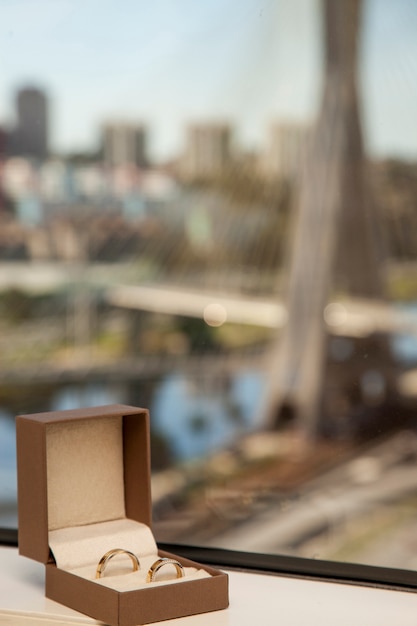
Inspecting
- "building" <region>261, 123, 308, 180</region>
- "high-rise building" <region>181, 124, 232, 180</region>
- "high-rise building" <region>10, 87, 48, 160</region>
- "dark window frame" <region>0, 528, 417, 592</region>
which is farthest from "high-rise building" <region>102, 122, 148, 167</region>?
"dark window frame" <region>0, 528, 417, 592</region>

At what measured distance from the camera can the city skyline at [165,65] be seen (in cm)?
759

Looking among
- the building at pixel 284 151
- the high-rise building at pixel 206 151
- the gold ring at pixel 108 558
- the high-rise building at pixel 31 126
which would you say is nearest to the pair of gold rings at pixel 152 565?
the gold ring at pixel 108 558

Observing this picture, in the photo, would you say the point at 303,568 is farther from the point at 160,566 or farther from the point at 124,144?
the point at 124,144

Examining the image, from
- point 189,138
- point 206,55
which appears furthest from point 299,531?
point 206,55

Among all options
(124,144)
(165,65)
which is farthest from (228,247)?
(165,65)

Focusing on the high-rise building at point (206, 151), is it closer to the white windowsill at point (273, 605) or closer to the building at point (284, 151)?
the building at point (284, 151)

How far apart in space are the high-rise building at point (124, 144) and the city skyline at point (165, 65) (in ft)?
0.27

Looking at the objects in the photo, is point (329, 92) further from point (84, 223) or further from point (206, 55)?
point (84, 223)

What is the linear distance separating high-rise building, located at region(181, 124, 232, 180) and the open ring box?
7134 millimetres

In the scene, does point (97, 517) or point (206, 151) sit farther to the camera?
point (206, 151)

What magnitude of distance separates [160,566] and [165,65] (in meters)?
7.67

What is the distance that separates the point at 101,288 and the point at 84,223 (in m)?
0.58

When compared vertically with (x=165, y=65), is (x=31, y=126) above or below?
below

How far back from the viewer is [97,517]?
0.66 metres
